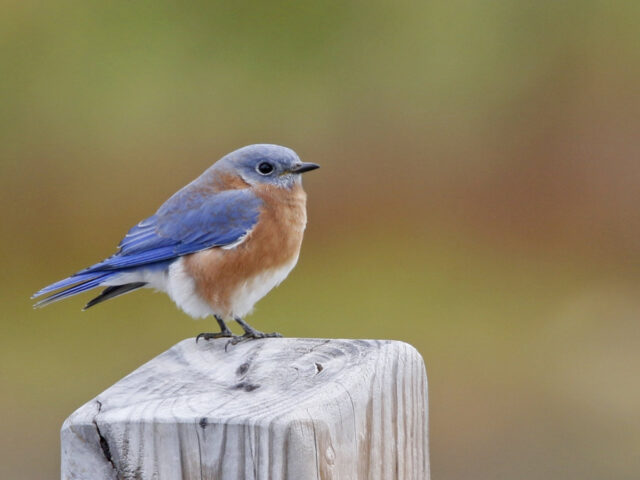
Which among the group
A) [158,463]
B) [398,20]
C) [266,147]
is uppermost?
[398,20]

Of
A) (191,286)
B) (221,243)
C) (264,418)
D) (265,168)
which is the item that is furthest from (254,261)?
(264,418)

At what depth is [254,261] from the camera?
13.2ft

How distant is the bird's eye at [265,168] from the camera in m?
4.11

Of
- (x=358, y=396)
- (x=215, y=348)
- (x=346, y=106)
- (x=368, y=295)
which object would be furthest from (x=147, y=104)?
(x=358, y=396)

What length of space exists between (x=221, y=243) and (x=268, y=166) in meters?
0.33

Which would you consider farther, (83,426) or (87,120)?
(87,120)

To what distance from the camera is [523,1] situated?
662 centimetres

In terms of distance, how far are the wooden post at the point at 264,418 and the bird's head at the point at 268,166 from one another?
5.16 ft

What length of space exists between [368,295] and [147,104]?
1.54 m

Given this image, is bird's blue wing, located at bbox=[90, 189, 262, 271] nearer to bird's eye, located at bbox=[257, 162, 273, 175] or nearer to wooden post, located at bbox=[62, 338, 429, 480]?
bird's eye, located at bbox=[257, 162, 273, 175]

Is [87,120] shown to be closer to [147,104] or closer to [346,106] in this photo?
[147,104]

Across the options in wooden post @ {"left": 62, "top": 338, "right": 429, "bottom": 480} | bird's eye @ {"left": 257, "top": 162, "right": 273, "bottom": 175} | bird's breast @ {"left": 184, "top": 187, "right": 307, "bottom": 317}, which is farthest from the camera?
bird's eye @ {"left": 257, "top": 162, "right": 273, "bottom": 175}

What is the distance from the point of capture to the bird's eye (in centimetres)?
411

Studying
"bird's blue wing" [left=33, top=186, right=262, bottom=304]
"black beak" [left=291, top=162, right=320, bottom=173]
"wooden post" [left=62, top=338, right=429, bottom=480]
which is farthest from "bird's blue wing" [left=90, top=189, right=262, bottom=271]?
"wooden post" [left=62, top=338, right=429, bottom=480]
